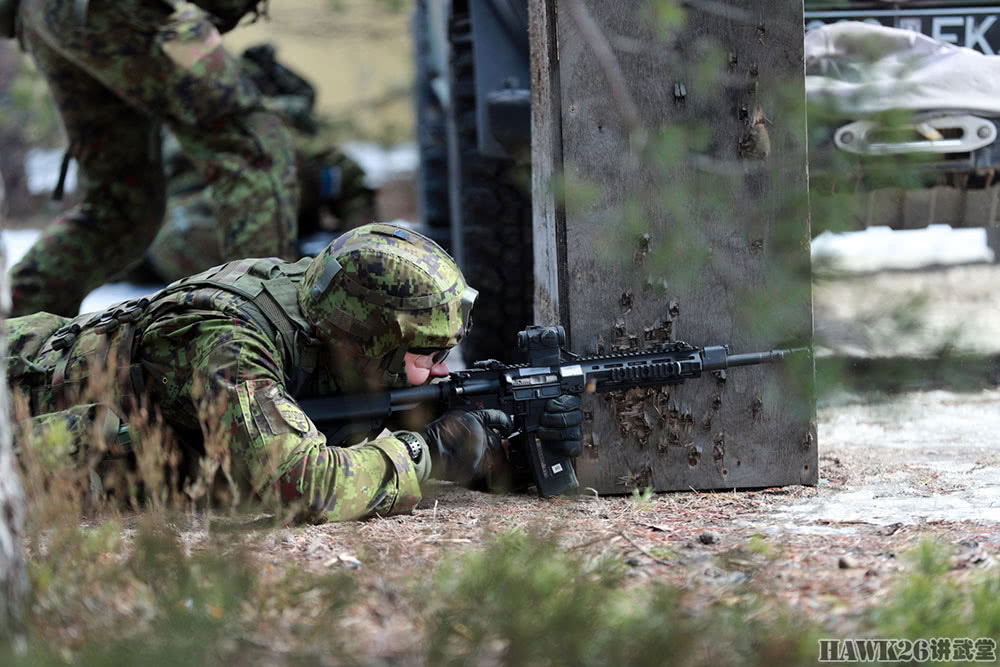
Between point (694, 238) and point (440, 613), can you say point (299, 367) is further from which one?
point (440, 613)

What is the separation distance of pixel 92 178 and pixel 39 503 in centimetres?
302

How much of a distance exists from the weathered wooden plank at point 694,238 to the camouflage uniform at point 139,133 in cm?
191

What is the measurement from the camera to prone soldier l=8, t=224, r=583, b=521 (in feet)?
8.95

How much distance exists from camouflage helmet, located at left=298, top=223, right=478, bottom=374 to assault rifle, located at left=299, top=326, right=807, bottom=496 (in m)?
0.18

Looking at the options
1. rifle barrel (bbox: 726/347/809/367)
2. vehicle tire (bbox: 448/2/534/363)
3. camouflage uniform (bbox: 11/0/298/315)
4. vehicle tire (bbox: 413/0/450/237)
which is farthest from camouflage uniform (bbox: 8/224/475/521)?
vehicle tire (bbox: 413/0/450/237)

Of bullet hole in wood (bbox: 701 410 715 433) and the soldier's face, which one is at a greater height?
the soldier's face

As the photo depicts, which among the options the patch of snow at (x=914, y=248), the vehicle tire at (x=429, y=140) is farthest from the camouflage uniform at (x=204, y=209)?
the patch of snow at (x=914, y=248)

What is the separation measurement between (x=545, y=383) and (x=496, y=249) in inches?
75.8

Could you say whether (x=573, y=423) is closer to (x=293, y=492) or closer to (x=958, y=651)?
(x=293, y=492)

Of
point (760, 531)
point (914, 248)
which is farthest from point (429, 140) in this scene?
point (760, 531)

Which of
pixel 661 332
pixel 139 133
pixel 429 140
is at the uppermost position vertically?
pixel 139 133

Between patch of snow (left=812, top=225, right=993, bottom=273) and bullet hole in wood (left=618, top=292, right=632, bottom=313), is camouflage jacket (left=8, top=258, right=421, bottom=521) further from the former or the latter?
patch of snow (left=812, top=225, right=993, bottom=273)

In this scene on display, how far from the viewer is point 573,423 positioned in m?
3.06

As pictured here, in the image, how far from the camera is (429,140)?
6.74m
